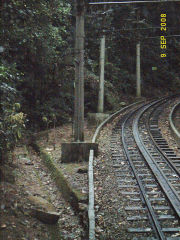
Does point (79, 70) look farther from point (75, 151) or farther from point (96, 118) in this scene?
point (96, 118)

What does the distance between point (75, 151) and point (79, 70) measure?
318cm

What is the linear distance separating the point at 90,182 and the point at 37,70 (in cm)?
1074

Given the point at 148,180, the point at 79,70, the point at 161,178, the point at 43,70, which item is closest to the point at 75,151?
the point at 79,70

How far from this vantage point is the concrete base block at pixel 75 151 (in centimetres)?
1168

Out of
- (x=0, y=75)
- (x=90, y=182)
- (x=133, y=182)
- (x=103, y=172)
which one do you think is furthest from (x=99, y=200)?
(x=0, y=75)

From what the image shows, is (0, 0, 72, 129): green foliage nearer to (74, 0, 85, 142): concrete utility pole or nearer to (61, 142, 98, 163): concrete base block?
(74, 0, 85, 142): concrete utility pole

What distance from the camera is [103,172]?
33.8ft

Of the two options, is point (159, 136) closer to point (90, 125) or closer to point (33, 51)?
point (90, 125)

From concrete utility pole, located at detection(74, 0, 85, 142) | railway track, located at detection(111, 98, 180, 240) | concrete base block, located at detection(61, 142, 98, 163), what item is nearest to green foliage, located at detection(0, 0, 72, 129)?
concrete utility pole, located at detection(74, 0, 85, 142)

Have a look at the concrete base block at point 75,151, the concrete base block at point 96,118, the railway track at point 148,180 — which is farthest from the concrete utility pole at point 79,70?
the concrete base block at point 96,118

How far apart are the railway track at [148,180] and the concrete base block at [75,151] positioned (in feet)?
3.79

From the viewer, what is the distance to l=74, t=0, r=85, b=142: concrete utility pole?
11.1m

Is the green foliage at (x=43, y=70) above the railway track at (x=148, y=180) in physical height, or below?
above

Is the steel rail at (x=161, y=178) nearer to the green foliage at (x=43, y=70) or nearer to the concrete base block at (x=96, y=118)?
the concrete base block at (x=96, y=118)
